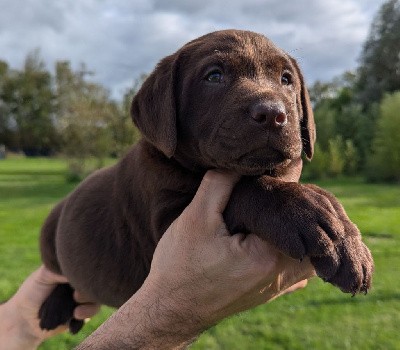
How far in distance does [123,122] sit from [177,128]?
23.0m

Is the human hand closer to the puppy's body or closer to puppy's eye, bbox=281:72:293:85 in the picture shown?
the puppy's body

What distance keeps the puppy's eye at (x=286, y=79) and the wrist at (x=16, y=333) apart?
3021mm

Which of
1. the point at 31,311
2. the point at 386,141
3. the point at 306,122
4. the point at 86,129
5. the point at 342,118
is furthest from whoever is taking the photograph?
the point at 86,129

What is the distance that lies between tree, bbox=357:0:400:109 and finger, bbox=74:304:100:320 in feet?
71.4

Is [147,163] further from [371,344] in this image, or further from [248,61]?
[371,344]

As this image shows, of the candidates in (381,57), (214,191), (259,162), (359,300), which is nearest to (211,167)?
(214,191)

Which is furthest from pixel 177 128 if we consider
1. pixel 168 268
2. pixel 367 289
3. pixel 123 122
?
pixel 123 122

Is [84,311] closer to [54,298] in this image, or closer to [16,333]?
[54,298]

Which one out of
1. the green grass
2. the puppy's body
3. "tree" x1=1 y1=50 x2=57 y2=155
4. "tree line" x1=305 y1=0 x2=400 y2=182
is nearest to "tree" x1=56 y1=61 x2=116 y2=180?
"tree line" x1=305 y1=0 x2=400 y2=182

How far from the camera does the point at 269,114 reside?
2.13 m

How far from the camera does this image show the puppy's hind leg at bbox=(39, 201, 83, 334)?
3.87 meters

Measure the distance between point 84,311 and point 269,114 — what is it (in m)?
2.44

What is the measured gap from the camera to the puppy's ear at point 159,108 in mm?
2557

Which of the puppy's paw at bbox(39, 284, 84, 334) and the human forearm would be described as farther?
the puppy's paw at bbox(39, 284, 84, 334)
